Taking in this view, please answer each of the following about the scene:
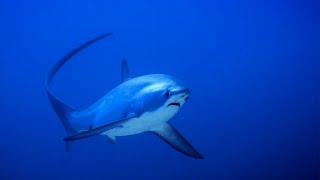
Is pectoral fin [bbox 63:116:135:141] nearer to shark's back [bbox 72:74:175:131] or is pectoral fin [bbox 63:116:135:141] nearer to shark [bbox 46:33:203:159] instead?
shark [bbox 46:33:203:159]

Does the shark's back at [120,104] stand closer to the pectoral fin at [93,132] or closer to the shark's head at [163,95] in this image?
the shark's head at [163,95]

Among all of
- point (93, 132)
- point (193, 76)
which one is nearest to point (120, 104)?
point (93, 132)

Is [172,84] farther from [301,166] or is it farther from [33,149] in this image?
[301,166]

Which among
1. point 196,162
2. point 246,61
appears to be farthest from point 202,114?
point 246,61

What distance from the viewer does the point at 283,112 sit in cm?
1405

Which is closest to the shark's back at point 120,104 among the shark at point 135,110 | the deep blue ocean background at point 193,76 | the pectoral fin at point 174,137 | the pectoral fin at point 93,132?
the shark at point 135,110

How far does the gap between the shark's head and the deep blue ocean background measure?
9.38 m

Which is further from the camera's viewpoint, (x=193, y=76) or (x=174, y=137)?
(x=193, y=76)

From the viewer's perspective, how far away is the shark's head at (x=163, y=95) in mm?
2684

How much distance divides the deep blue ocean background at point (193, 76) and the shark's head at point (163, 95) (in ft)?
30.8

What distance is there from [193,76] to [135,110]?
11.4 metres

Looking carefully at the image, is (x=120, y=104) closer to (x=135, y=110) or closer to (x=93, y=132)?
(x=135, y=110)

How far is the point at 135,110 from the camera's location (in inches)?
Result: 115

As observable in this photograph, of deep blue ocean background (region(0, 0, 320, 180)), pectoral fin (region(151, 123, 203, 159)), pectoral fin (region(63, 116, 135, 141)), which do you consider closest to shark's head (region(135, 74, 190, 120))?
pectoral fin (region(63, 116, 135, 141))
